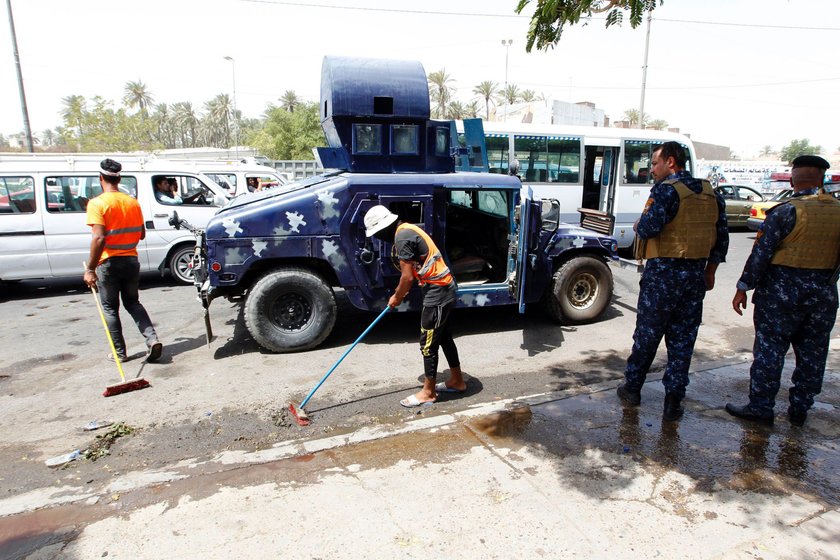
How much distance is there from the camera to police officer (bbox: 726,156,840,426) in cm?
336

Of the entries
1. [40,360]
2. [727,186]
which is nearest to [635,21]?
[40,360]

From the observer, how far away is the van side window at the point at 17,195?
7250 mm

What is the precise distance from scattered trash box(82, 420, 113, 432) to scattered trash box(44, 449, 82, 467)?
0.34 metres

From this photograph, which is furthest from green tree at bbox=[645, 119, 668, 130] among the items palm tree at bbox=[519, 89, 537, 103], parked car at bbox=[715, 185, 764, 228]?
parked car at bbox=[715, 185, 764, 228]

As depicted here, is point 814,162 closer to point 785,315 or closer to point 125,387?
point 785,315

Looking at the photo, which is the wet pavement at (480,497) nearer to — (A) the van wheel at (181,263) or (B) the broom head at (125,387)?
(B) the broom head at (125,387)

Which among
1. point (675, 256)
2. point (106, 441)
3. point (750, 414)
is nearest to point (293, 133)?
point (106, 441)

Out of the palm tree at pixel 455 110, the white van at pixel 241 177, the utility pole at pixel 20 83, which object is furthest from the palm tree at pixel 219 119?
the white van at pixel 241 177

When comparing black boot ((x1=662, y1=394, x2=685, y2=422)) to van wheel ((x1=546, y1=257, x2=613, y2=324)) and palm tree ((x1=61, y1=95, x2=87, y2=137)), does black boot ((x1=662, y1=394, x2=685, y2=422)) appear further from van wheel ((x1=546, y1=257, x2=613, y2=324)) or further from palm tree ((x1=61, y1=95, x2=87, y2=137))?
palm tree ((x1=61, y1=95, x2=87, y2=137))

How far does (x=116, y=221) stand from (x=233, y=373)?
5.90 feet

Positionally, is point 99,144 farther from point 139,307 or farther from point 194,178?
point 139,307

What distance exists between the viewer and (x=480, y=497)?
9.53 ft

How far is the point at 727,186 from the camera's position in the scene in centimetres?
1617

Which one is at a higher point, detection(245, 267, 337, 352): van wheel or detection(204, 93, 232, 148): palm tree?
detection(204, 93, 232, 148): palm tree
